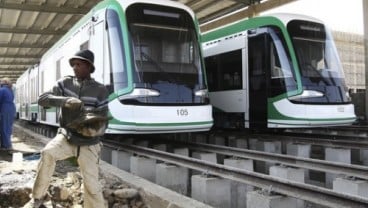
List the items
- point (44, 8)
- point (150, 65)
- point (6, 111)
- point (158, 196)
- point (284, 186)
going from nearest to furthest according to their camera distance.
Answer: point (284, 186)
point (158, 196)
point (150, 65)
point (6, 111)
point (44, 8)

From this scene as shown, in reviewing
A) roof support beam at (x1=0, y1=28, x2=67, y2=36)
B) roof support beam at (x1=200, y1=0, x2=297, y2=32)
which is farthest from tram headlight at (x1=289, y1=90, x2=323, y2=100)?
roof support beam at (x1=0, y1=28, x2=67, y2=36)

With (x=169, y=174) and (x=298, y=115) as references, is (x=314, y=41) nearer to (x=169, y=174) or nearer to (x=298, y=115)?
(x=298, y=115)

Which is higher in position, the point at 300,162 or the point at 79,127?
the point at 79,127

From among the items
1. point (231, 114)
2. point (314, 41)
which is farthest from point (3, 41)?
point (314, 41)

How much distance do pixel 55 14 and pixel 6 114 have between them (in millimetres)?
11108

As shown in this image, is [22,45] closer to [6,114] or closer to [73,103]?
[6,114]

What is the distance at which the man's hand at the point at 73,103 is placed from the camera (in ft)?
12.1

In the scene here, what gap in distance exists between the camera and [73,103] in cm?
369

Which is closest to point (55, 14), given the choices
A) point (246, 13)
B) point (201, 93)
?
point (246, 13)

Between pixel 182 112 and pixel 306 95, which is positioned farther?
pixel 306 95

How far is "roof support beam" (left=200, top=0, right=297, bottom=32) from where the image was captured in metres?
17.2

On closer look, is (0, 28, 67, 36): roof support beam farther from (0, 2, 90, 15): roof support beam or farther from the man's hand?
the man's hand

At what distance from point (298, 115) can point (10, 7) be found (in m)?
13.0

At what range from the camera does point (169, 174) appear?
6160 millimetres
